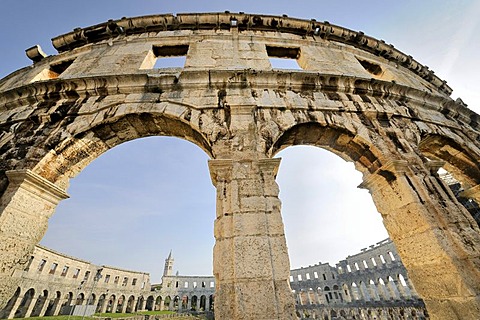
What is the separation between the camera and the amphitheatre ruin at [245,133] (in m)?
2.85

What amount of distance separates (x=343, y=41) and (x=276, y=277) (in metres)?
8.63

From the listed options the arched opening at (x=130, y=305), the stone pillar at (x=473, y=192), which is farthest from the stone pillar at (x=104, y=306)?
the stone pillar at (x=473, y=192)

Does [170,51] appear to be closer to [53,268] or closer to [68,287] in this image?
[53,268]

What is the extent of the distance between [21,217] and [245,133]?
12.4 feet

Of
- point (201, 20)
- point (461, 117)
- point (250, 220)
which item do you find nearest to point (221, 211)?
point (250, 220)

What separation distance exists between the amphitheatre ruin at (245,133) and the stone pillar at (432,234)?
0.02m

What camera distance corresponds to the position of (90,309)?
15.2 metres

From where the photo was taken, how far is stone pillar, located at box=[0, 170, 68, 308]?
2926 mm

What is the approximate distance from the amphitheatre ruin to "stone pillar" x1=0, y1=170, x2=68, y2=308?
0.02 meters

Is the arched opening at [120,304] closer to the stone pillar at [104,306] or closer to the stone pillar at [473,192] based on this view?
the stone pillar at [104,306]

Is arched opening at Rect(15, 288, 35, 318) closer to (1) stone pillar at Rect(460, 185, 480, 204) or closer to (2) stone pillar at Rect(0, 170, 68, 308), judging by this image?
(2) stone pillar at Rect(0, 170, 68, 308)

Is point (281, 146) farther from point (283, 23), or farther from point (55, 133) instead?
point (283, 23)

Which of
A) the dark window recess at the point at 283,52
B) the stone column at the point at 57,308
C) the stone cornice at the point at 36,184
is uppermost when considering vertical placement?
the dark window recess at the point at 283,52

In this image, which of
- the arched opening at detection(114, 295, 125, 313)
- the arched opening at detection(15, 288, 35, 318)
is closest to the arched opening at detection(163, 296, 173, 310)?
the arched opening at detection(114, 295, 125, 313)
